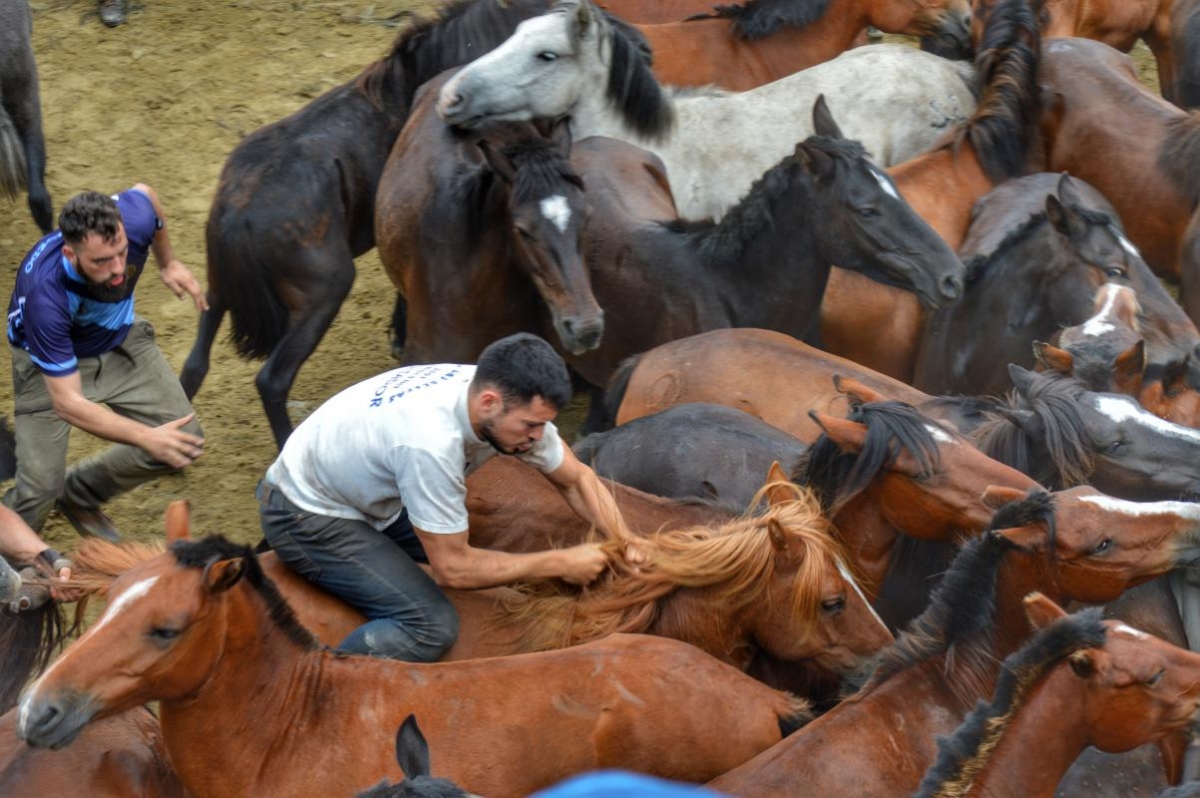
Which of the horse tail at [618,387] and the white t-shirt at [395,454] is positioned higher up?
the white t-shirt at [395,454]

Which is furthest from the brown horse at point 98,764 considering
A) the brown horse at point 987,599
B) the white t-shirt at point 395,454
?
the brown horse at point 987,599

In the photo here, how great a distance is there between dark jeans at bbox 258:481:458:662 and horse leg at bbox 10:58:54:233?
4.38m

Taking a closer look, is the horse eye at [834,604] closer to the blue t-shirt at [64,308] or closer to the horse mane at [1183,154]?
the blue t-shirt at [64,308]

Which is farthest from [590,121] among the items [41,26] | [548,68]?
[41,26]

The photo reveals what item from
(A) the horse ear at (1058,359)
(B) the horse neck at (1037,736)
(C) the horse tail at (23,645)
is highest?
(B) the horse neck at (1037,736)

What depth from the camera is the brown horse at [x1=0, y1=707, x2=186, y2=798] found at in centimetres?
349

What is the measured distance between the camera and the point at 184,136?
878 cm

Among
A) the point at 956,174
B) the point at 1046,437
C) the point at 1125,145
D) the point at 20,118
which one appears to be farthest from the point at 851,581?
the point at 20,118

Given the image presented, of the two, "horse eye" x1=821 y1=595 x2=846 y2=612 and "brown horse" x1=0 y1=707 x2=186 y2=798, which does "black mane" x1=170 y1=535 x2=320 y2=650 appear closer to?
"brown horse" x1=0 y1=707 x2=186 y2=798

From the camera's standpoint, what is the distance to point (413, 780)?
2.78 meters

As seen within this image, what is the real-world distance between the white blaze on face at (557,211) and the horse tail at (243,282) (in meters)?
1.36

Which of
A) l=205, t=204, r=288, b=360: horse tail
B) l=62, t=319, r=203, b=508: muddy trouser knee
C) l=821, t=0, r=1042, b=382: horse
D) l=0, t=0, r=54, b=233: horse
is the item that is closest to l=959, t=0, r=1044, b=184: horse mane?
l=821, t=0, r=1042, b=382: horse

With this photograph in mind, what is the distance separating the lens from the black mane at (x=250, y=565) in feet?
11.2

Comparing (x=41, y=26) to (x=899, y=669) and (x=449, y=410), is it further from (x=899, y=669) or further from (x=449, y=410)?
(x=899, y=669)
